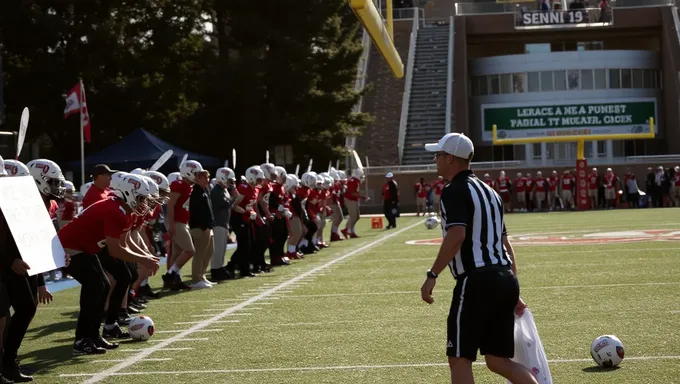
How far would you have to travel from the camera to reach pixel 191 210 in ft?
55.6

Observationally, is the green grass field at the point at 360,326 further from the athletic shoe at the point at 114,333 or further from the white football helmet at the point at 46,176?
the white football helmet at the point at 46,176

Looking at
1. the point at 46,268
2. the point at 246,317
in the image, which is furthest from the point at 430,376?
the point at 246,317

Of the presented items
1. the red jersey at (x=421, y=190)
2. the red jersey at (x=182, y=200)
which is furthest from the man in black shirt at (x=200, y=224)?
the red jersey at (x=421, y=190)

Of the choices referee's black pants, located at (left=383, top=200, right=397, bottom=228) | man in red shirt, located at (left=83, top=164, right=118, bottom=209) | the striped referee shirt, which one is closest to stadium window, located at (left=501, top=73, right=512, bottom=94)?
referee's black pants, located at (left=383, top=200, right=397, bottom=228)

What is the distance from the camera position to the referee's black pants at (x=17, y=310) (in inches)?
349

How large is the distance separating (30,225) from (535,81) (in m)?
55.9

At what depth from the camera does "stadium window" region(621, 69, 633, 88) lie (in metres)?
62.8

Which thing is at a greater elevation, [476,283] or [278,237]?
[476,283]

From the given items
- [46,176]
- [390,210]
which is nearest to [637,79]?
[390,210]

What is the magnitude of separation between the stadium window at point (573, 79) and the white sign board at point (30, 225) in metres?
55.5

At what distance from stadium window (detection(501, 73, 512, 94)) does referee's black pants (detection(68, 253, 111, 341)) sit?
179 feet

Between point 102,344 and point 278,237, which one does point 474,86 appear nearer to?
point 278,237

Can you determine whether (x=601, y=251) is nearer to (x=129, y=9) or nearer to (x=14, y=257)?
(x=14, y=257)

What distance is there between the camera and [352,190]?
31.4 m
